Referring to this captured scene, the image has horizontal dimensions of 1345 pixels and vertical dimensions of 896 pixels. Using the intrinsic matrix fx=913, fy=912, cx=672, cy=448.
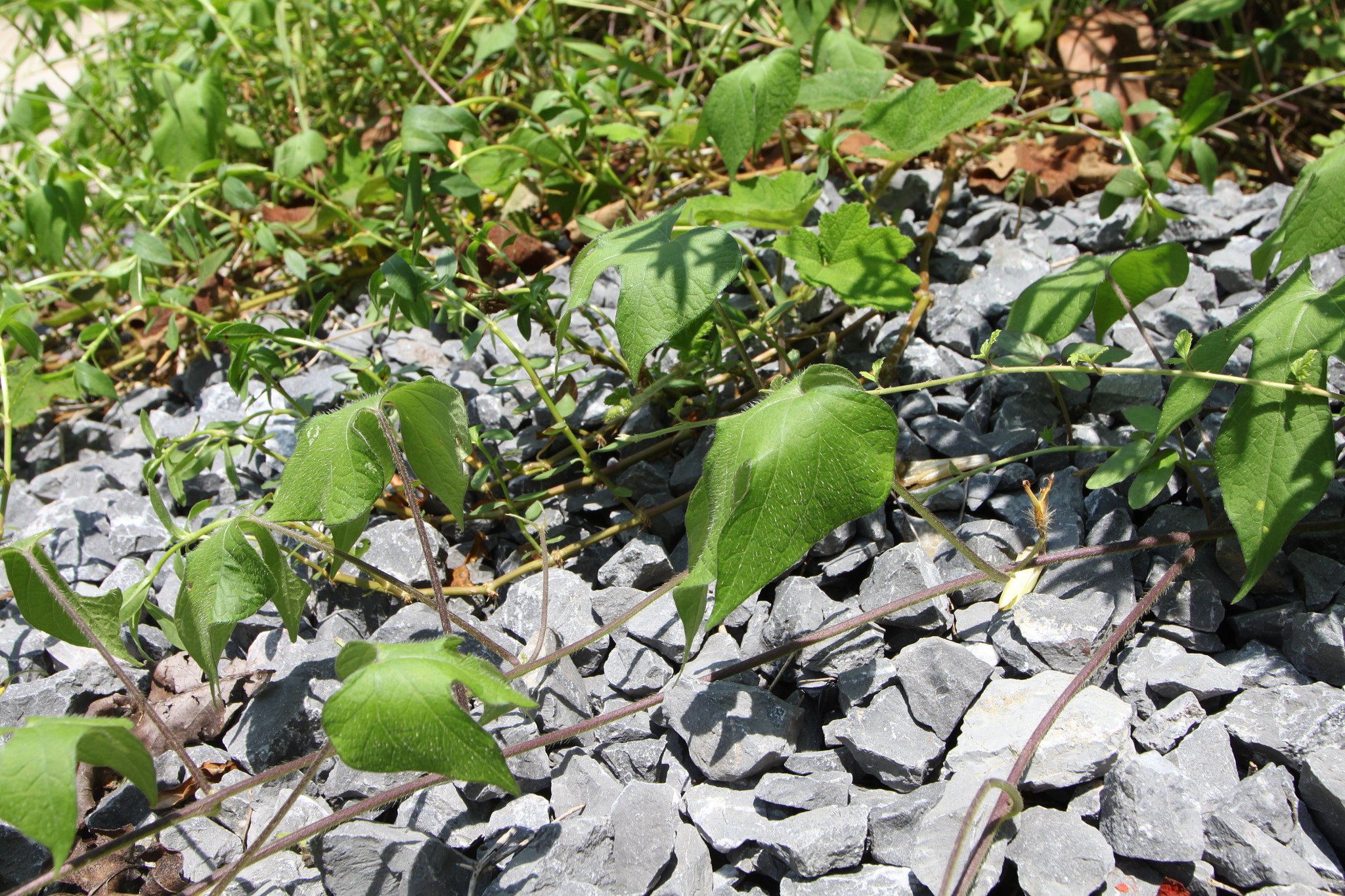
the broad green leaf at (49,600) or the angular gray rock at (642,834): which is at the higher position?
the broad green leaf at (49,600)

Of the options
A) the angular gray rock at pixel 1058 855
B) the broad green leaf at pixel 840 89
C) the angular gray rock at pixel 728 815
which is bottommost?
the angular gray rock at pixel 1058 855

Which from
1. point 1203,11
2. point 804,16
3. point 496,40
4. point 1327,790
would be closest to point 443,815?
point 1327,790

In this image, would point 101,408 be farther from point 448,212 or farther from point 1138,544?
point 1138,544

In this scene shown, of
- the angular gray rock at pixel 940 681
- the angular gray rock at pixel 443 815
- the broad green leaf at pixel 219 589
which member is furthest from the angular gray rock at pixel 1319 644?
the broad green leaf at pixel 219 589

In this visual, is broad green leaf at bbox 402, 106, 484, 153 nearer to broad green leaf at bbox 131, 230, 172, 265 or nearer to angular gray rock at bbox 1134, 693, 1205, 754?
broad green leaf at bbox 131, 230, 172, 265

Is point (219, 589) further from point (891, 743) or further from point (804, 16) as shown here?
point (804, 16)

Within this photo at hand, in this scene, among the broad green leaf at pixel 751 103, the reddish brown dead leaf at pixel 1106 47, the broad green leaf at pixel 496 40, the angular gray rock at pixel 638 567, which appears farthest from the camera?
the reddish brown dead leaf at pixel 1106 47

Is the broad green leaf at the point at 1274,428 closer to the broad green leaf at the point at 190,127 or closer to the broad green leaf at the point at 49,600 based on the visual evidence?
the broad green leaf at the point at 49,600
